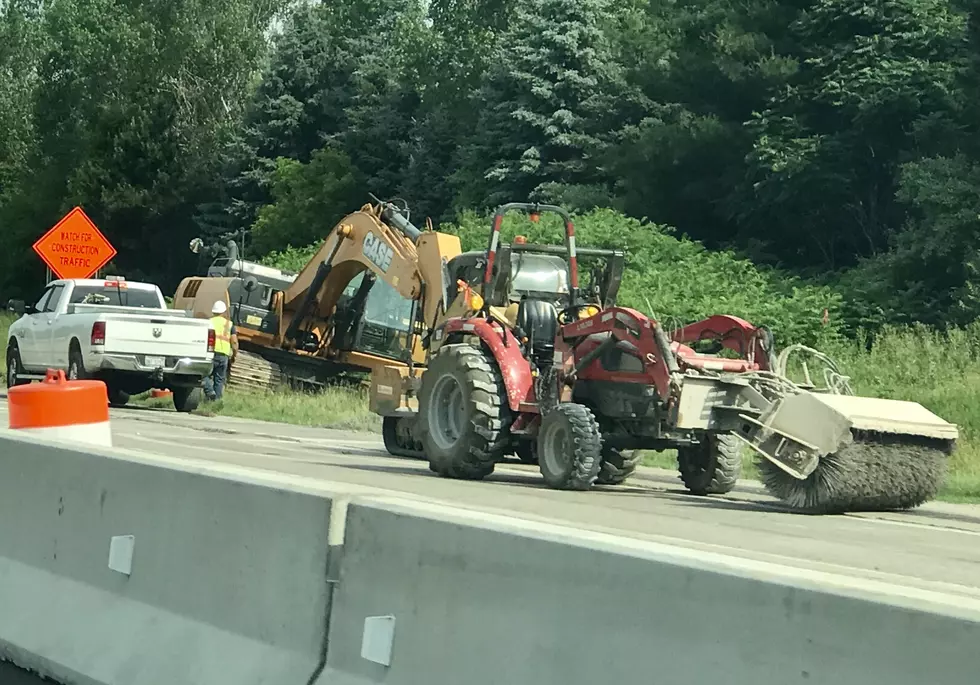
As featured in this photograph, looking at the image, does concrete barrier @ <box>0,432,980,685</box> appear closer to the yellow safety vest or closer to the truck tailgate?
the truck tailgate

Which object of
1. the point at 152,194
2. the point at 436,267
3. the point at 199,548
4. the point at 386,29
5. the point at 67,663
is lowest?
the point at 67,663

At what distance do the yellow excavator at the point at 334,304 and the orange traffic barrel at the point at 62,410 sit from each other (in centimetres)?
1035

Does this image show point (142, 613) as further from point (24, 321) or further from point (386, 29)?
point (386, 29)

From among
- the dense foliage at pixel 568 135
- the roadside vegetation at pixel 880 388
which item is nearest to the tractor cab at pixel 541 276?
the dense foliage at pixel 568 135

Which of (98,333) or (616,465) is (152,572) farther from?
(98,333)

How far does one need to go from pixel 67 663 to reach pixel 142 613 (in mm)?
481

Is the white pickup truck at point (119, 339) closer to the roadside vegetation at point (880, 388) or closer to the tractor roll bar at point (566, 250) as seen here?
the roadside vegetation at point (880, 388)

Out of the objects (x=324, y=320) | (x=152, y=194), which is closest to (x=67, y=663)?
(x=324, y=320)

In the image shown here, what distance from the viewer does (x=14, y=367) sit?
96.1 ft

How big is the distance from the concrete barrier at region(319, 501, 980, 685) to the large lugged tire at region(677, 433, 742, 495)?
8.98m

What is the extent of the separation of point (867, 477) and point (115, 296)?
18.4 meters

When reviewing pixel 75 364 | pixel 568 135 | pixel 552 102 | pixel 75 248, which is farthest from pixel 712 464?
pixel 552 102

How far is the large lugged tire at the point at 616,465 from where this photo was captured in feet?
47.4

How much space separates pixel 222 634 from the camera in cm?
602
